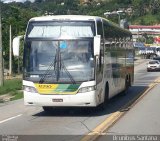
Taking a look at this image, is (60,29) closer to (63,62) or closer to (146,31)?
Answer: (63,62)

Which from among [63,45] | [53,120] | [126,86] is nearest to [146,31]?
[126,86]

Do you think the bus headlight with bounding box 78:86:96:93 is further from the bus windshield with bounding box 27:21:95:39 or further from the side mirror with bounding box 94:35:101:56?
the bus windshield with bounding box 27:21:95:39

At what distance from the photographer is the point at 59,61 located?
16.6 m

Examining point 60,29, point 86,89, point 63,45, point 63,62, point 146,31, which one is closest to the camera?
point 86,89

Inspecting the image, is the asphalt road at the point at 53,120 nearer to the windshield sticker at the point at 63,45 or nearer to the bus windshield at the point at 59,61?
the bus windshield at the point at 59,61

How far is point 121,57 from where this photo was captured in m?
24.0

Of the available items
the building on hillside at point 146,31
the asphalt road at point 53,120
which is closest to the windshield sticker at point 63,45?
the asphalt road at point 53,120

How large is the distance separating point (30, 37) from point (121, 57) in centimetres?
784

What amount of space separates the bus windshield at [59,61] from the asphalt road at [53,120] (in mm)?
1255

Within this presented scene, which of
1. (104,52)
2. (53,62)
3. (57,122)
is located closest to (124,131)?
(57,122)

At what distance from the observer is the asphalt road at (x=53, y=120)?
13.3 metres

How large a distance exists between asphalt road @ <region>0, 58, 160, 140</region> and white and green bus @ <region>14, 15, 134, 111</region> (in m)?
0.51

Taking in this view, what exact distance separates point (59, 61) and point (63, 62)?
13cm

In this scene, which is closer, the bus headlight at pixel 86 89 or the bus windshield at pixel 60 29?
the bus headlight at pixel 86 89
